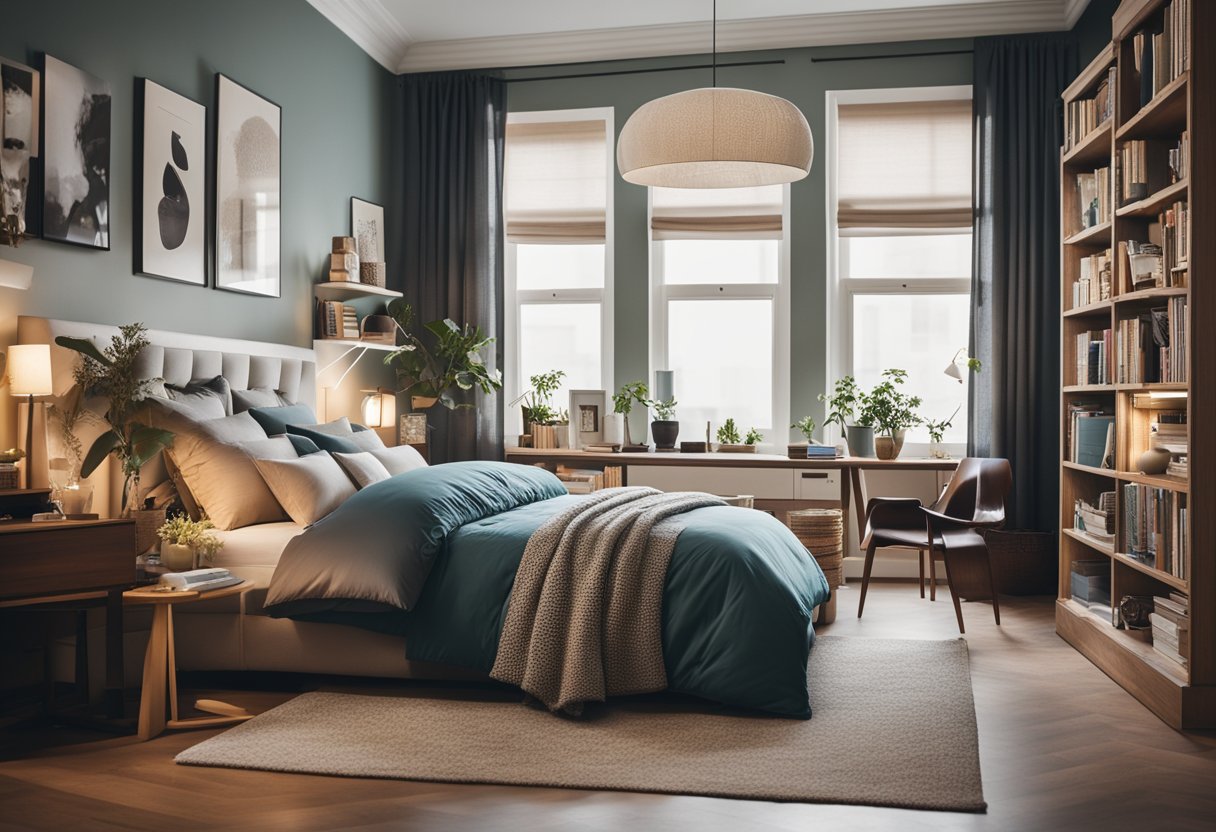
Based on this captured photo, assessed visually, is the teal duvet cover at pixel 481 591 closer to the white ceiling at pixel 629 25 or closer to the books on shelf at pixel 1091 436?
the books on shelf at pixel 1091 436

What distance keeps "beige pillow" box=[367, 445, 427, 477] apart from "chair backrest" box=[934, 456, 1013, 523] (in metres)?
2.68

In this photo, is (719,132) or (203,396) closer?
(719,132)

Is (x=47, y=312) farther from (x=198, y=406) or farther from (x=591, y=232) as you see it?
(x=591, y=232)

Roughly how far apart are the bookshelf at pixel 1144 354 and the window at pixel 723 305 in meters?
1.99

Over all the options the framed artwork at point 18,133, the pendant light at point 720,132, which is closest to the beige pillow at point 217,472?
the framed artwork at point 18,133

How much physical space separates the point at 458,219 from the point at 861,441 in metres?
2.86

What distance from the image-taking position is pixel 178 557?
11.5 ft

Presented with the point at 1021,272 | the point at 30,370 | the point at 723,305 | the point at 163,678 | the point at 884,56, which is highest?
the point at 884,56

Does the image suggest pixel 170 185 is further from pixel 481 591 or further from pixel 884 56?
pixel 884 56

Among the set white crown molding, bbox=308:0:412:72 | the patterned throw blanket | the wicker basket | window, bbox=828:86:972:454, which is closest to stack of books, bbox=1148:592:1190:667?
the patterned throw blanket

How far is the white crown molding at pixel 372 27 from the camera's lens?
5.80m

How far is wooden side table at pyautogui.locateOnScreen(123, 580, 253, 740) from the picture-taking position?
3.22m

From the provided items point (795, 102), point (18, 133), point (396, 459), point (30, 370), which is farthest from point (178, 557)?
point (795, 102)

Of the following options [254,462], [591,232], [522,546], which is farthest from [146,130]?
[591,232]
